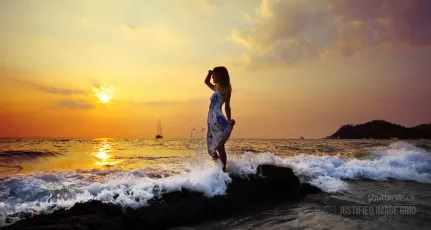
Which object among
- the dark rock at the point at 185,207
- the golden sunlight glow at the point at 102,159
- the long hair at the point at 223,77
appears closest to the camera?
the dark rock at the point at 185,207

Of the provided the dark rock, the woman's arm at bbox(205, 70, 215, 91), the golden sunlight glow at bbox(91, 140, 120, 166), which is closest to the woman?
the woman's arm at bbox(205, 70, 215, 91)

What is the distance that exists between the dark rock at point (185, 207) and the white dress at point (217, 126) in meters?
0.93

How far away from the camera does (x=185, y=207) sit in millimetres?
5504

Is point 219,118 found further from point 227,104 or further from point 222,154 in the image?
point 222,154

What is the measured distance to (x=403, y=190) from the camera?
9.35 meters

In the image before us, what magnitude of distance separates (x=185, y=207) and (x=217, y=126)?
2.09 m

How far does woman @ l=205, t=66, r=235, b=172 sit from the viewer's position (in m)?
6.86

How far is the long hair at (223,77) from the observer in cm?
700

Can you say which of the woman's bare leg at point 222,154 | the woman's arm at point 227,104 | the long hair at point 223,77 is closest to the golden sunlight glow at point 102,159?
the woman's bare leg at point 222,154

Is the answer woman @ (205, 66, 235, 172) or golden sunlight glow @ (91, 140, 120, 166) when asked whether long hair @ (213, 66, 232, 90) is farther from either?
golden sunlight glow @ (91, 140, 120, 166)

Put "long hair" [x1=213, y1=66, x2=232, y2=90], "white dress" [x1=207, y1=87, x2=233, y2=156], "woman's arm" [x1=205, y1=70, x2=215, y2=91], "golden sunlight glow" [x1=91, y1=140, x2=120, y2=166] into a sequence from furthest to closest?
"golden sunlight glow" [x1=91, y1=140, x2=120, y2=166] < "woman's arm" [x1=205, y1=70, x2=215, y2=91] < "long hair" [x1=213, y1=66, x2=232, y2=90] < "white dress" [x1=207, y1=87, x2=233, y2=156]

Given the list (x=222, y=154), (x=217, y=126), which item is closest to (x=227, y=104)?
(x=217, y=126)

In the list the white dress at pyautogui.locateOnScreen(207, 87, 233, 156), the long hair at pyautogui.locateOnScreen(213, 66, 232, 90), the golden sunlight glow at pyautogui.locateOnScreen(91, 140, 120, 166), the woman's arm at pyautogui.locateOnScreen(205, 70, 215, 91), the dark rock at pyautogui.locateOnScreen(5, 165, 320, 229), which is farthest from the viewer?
the golden sunlight glow at pyautogui.locateOnScreen(91, 140, 120, 166)

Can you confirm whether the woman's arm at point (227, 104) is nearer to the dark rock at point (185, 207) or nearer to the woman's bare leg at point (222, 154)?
the woman's bare leg at point (222, 154)
